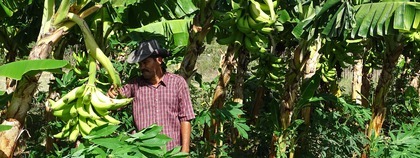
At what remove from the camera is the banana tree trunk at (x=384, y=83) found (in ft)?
12.7

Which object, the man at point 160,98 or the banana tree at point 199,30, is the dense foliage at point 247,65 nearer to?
the banana tree at point 199,30

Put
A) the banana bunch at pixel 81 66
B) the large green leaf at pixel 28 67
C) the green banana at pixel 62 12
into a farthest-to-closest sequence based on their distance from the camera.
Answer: the banana bunch at pixel 81 66
the green banana at pixel 62 12
the large green leaf at pixel 28 67

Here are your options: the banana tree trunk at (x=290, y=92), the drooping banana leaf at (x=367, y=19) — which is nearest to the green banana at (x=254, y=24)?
the drooping banana leaf at (x=367, y=19)

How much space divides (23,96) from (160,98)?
28.0 inches

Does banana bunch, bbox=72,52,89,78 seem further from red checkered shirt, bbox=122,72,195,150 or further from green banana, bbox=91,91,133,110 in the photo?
green banana, bbox=91,91,133,110

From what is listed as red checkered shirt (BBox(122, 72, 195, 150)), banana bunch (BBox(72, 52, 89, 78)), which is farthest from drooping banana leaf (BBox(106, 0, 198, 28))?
red checkered shirt (BBox(122, 72, 195, 150))

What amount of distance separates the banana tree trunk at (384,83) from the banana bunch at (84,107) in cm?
272

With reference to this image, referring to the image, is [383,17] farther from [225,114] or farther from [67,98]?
[67,98]

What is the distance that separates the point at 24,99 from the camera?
1812 millimetres

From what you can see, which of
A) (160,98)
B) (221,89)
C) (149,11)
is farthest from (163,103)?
→ (221,89)

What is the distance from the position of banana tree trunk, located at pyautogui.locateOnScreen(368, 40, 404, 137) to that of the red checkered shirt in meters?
2.02

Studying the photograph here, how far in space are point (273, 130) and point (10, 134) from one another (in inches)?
81.0

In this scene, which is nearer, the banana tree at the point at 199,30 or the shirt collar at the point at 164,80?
the shirt collar at the point at 164,80

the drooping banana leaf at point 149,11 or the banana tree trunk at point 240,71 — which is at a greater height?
the drooping banana leaf at point 149,11
